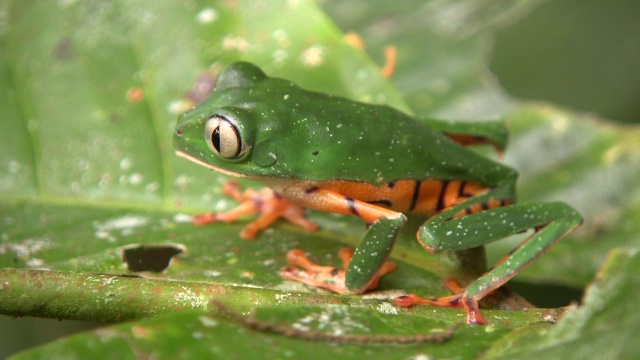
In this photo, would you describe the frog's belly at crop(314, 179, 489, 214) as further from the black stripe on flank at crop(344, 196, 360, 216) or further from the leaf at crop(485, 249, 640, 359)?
the leaf at crop(485, 249, 640, 359)

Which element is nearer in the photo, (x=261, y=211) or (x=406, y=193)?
(x=406, y=193)

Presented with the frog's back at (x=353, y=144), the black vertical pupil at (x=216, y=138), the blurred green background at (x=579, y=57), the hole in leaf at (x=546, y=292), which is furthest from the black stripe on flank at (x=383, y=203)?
the blurred green background at (x=579, y=57)

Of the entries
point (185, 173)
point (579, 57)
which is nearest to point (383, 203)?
point (185, 173)

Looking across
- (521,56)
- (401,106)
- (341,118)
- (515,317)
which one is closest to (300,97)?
(341,118)

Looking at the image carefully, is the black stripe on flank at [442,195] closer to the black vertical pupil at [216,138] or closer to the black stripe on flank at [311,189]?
the black stripe on flank at [311,189]

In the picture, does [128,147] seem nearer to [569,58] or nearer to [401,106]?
[401,106]

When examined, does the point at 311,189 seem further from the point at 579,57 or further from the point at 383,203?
the point at 579,57
